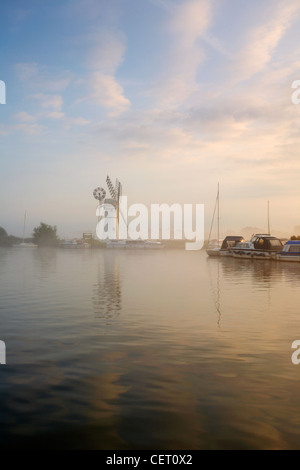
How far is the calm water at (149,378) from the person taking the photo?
642cm

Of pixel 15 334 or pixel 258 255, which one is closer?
pixel 15 334

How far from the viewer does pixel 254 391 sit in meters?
8.42

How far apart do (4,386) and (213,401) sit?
432cm

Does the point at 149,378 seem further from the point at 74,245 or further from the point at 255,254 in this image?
the point at 74,245

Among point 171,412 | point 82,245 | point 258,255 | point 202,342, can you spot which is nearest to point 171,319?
point 202,342

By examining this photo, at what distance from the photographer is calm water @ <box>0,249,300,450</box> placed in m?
6.42

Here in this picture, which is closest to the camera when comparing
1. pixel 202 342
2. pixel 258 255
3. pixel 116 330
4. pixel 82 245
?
pixel 202 342

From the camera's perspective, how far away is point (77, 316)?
57.8 ft

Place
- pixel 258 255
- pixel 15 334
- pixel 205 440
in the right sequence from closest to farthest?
pixel 205 440 → pixel 15 334 → pixel 258 255

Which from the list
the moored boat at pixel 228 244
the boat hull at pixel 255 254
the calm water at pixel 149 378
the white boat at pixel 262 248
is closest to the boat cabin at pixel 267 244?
the white boat at pixel 262 248

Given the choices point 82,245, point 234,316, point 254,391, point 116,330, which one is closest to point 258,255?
point 234,316

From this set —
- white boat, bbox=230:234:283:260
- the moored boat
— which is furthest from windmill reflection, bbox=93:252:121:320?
the moored boat

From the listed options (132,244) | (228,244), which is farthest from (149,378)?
(132,244)
